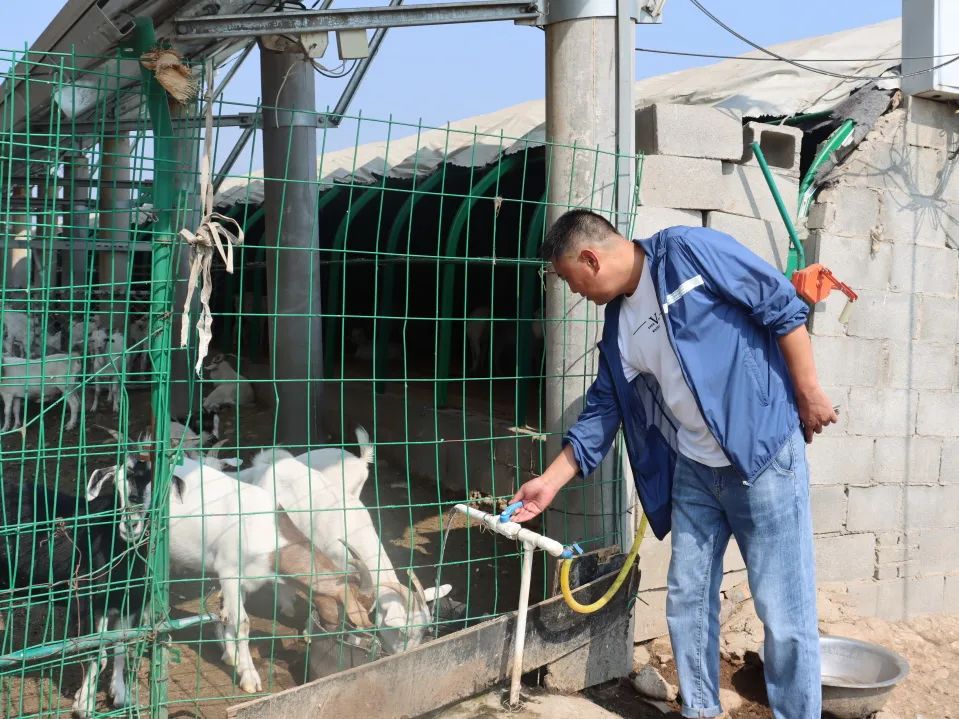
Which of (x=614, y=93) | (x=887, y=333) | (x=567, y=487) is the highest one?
(x=614, y=93)

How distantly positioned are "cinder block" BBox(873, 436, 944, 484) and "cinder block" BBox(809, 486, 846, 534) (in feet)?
1.06

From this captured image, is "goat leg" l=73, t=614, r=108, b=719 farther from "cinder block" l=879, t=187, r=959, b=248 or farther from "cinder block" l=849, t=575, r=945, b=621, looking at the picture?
"cinder block" l=879, t=187, r=959, b=248

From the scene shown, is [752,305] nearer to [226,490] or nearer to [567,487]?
[567,487]

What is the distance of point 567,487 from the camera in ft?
13.3

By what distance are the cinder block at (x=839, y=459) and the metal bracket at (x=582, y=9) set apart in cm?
254

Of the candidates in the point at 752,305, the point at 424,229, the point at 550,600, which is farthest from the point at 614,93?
the point at 424,229

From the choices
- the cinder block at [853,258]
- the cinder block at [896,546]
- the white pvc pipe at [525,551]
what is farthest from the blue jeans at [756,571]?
the cinder block at [896,546]

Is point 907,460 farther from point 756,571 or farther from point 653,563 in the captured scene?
point 756,571

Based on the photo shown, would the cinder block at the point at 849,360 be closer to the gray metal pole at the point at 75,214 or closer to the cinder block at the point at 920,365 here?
the cinder block at the point at 920,365

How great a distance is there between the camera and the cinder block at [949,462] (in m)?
5.63

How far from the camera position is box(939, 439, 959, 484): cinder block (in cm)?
563

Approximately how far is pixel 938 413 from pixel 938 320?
0.59 m

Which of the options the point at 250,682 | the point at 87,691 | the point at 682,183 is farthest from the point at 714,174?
the point at 87,691

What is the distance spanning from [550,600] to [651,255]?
1.51 meters
